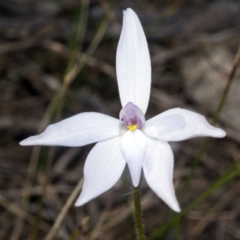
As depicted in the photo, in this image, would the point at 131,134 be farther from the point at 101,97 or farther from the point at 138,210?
the point at 101,97

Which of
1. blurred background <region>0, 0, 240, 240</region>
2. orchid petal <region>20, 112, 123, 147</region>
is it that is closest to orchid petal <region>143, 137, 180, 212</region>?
orchid petal <region>20, 112, 123, 147</region>

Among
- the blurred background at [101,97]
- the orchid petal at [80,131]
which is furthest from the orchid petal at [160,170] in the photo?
the blurred background at [101,97]

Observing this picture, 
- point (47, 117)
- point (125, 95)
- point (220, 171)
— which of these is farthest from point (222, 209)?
point (125, 95)

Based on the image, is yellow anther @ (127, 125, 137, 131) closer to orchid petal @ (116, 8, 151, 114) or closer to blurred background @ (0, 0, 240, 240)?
orchid petal @ (116, 8, 151, 114)

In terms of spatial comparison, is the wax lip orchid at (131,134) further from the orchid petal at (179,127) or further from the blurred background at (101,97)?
the blurred background at (101,97)

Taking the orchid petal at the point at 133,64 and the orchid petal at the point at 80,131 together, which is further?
the orchid petal at the point at 133,64

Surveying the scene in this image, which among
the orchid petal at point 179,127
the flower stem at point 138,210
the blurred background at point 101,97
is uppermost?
the orchid petal at point 179,127

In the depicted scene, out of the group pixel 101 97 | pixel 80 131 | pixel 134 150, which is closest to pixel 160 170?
pixel 134 150
